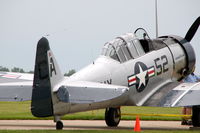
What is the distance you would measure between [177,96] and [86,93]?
4868 millimetres

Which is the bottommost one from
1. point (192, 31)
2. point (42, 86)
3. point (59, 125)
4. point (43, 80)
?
point (59, 125)

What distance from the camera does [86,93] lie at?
1515 cm

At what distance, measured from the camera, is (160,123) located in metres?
21.9

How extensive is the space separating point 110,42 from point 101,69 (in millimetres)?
2009

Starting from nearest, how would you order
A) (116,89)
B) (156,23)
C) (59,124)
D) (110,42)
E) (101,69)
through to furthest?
(116,89), (59,124), (101,69), (110,42), (156,23)

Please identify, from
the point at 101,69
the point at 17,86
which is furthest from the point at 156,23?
the point at 17,86

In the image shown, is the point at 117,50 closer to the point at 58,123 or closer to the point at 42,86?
the point at 58,123

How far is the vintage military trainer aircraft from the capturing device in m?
15.5

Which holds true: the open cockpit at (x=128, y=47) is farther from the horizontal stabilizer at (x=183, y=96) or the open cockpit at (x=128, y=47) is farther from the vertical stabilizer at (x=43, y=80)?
the vertical stabilizer at (x=43, y=80)

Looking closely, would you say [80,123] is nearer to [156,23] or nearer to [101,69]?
[101,69]

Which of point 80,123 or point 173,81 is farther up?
point 173,81

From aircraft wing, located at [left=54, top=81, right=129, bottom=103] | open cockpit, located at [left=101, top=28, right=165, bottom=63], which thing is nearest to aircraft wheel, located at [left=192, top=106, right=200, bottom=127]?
open cockpit, located at [left=101, top=28, right=165, bottom=63]

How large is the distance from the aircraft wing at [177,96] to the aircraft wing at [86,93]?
365 cm

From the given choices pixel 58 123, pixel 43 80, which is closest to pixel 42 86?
pixel 43 80
